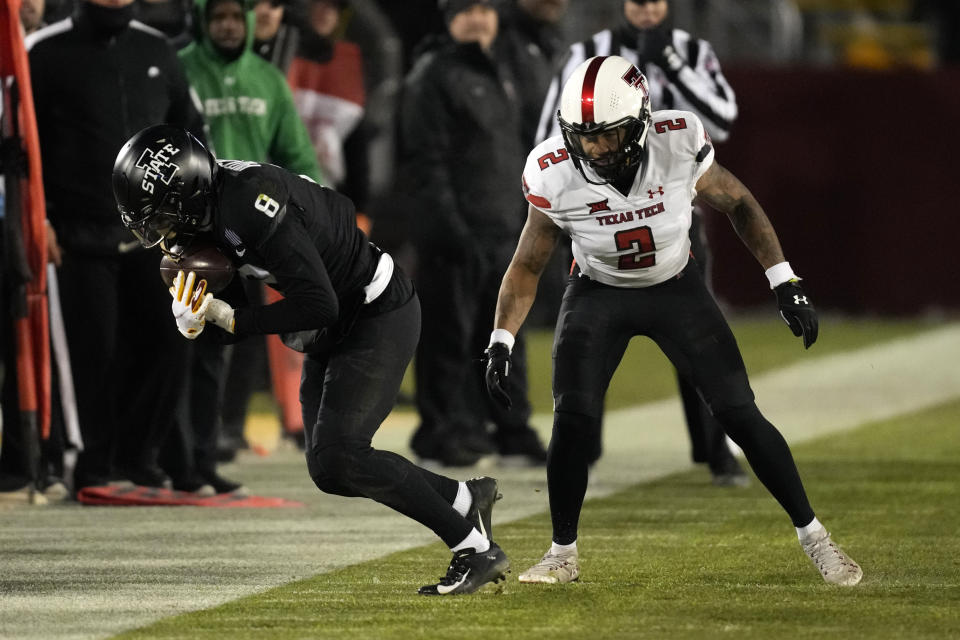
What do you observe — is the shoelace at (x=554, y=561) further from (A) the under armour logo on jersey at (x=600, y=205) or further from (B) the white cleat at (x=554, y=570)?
(A) the under armour logo on jersey at (x=600, y=205)

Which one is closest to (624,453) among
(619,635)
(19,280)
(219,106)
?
(219,106)

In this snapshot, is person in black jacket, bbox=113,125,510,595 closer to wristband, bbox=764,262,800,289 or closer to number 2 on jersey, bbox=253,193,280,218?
number 2 on jersey, bbox=253,193,280,218

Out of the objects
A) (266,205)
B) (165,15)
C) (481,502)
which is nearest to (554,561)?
(481,502)

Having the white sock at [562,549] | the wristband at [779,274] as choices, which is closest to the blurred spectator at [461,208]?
the white sock at [562,549]

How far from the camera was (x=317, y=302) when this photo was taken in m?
5.85

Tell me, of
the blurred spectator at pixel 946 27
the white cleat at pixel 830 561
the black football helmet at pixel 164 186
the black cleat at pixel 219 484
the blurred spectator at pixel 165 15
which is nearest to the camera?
the black football helmet at pixel 164 186

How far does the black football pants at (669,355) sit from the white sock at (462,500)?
280mm

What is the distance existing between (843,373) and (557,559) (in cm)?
931

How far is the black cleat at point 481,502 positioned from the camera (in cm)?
637

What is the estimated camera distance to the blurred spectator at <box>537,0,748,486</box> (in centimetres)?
885

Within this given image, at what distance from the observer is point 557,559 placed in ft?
21.0

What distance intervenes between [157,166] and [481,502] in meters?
1.55

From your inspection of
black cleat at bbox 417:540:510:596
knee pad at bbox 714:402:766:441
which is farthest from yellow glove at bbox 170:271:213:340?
knee pad at bbox 714:402:766:441

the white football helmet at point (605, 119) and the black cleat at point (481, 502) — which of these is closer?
the white football helmet at point (605, 119)
